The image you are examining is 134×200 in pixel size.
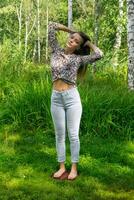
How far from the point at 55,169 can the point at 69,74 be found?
1755mm

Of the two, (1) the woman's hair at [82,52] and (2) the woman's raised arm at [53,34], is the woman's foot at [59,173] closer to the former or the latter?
(1) the woman's hair at [82,52]

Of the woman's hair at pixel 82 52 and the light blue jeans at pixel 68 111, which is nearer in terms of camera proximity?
the light blue jeans at pixel 68 111

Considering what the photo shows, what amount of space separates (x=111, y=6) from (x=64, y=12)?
35113 mm

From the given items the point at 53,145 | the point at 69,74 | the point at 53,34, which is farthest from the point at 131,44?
the point at 69,74

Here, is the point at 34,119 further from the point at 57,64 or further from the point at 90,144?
the point at 57,64

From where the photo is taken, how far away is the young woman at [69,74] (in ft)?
23.6

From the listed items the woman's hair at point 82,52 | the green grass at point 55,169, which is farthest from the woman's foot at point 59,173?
the woman's hair at point 82,52

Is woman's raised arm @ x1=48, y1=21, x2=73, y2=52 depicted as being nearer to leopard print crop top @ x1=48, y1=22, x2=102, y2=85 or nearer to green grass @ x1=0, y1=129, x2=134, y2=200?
leopard print crop top @ x1=48, y1=22, x2=102, y2=85

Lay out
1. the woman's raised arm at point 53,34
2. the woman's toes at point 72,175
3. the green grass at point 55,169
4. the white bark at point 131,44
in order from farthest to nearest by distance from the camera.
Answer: the white bark at point 131,44 < the woman's toes at point 72,175 < the woman's raised arm at point 53,34 < the green grass at point 55,169

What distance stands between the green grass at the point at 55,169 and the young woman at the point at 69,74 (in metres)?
0.63

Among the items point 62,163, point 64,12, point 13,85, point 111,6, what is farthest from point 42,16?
point 62,163

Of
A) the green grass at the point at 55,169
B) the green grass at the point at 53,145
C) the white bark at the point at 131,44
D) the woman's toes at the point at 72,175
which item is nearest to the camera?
the green grass at the point at 55,169

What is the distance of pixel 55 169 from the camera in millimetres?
8125

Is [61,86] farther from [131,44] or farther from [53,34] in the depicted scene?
[131,44]
